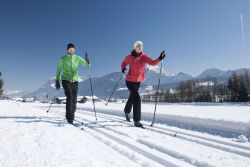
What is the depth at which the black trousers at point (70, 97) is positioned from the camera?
8.24 meters

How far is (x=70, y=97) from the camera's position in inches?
335

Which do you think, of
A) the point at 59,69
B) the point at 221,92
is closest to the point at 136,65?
the point at 59,69

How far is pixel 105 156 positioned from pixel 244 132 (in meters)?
4.21

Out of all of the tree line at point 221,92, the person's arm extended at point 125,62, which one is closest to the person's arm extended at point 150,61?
the person's arm extended at point 125,62

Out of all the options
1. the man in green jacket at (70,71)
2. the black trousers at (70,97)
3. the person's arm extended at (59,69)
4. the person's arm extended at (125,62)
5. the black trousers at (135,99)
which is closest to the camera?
the black trousers at (135,99)

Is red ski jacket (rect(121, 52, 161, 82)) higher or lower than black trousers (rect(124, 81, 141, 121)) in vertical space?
higher

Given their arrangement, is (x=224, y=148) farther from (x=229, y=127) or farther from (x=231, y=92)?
(x=231, y=92)

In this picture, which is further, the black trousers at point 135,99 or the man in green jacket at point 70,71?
the man in green jacket at point 70,71

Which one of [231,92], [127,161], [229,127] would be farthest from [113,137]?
[231,92]

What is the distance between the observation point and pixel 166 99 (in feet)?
469

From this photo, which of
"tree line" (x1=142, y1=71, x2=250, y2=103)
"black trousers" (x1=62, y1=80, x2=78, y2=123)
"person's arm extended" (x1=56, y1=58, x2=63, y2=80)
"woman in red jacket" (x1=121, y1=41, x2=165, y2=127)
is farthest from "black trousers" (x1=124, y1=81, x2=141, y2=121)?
"tree line" (x1=142, y1=71, x2=250, y2=103)

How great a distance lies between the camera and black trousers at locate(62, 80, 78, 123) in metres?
8.24

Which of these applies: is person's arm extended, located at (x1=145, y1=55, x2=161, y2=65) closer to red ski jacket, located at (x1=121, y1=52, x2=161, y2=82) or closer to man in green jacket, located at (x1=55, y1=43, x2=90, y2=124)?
red ski jacket, located at (x1=121, y1=52, x2=161, y2=82)

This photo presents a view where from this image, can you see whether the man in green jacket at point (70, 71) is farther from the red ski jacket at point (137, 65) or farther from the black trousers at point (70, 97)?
the red ski jacket at point (137, 65)
